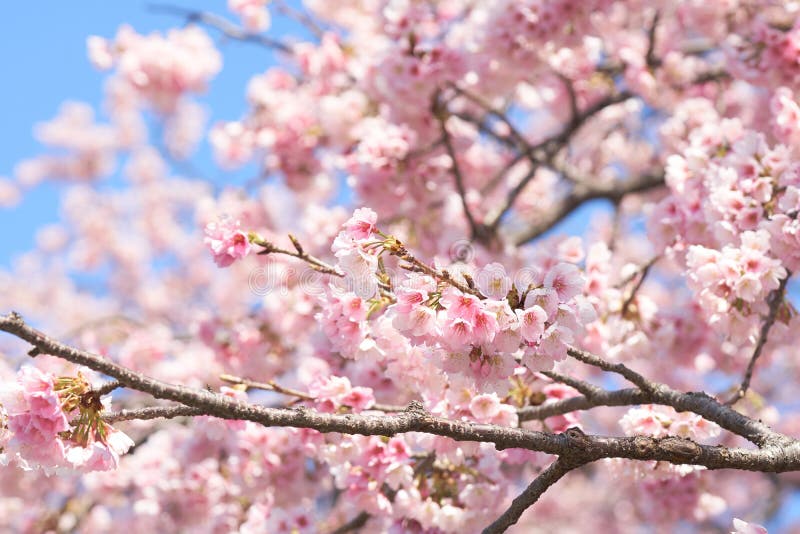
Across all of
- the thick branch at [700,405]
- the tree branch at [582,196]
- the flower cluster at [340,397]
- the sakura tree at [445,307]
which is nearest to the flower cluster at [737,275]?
the sakura tree at [445,307]

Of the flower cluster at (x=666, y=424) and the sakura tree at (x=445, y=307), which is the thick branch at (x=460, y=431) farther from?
the flower cluster at (x=666, y=424)

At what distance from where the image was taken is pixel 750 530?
182 centimetres

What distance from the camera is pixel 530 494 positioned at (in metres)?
1.86

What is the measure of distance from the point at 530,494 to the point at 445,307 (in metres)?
0.47

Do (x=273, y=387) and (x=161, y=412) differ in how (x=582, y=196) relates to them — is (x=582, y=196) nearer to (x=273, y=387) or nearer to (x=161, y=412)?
(x=273, y=387)

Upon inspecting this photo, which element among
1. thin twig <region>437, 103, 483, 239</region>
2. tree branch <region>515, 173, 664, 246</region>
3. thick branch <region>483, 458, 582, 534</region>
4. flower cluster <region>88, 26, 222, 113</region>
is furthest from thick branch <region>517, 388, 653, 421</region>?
flower cluster <region>88, 26, 222, 113</region>

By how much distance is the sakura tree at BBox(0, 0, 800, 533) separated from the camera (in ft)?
6.00

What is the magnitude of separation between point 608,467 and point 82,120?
40.9 feet

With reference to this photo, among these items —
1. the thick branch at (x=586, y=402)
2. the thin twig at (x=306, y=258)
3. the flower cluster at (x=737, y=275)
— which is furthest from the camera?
the flower cluster at (x=737, y=275)

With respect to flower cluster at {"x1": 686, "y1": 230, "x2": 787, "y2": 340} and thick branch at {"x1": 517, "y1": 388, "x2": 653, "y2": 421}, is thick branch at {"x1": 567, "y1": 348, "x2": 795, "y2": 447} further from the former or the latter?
flower cluster at {"x1": 686, "y1": 230, "x2": 787, "y2": 340}

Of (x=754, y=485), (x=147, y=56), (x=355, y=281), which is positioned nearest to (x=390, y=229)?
(x=147, y=56)

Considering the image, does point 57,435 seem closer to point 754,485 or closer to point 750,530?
A: point 750,530

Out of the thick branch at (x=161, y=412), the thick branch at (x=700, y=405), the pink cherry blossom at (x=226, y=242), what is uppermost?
the pink cherry blossom at (x=226, y=242)

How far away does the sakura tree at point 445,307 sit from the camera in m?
1.83
